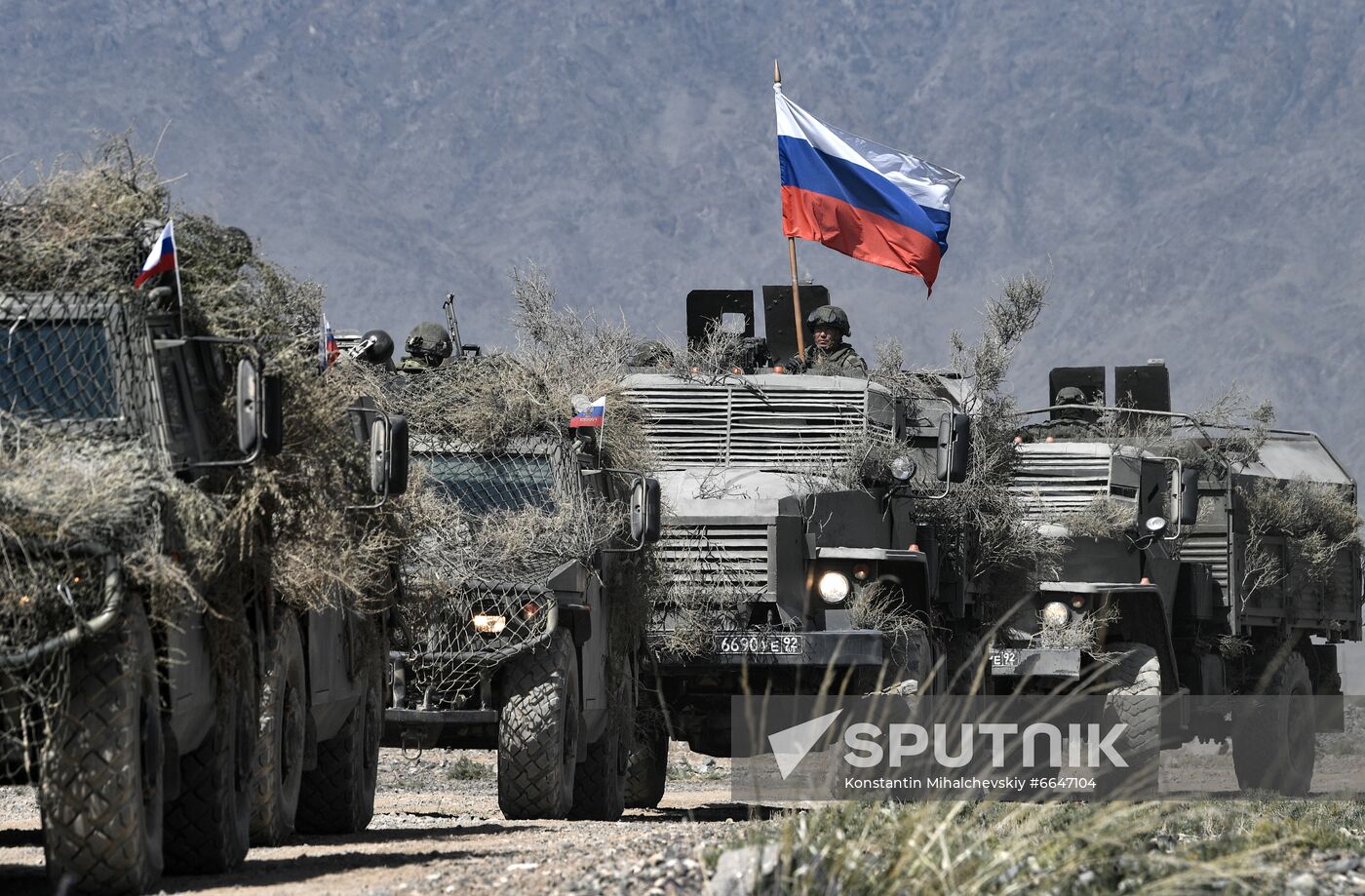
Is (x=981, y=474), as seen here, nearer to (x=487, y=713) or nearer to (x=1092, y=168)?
(x=487, y=713)

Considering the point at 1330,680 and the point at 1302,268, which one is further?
the point at 1302,268

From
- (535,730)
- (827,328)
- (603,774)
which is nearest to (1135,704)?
(827,328)

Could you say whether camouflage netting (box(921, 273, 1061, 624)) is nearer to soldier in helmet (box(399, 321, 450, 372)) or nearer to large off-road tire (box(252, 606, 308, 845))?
soldier in helmet (box(399, 321, 450, 372))

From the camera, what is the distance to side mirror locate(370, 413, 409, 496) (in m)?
11.6

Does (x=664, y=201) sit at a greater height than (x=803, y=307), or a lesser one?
greater

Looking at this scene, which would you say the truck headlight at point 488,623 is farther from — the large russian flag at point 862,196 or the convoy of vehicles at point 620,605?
the large russian flag at point 862,196

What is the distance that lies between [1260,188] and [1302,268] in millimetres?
13262

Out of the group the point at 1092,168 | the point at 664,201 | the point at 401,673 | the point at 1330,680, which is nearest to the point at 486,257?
the point at 664,201

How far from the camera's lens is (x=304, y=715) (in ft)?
39.2

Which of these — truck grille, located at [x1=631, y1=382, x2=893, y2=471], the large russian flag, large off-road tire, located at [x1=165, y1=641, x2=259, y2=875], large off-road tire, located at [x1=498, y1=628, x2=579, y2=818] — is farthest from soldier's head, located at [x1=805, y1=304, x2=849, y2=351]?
large off-road tire, located at [x1=165, y1=641, x2=259, y2=875]

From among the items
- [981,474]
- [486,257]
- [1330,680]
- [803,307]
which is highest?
[486,257]

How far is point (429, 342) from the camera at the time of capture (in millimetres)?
16438

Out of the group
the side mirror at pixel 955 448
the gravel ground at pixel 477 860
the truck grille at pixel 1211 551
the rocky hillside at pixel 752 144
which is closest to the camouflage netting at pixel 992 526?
the side mirror at pixel 955 448

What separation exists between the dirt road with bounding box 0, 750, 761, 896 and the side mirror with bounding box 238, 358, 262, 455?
1.71 metres
